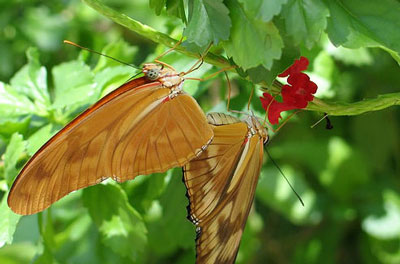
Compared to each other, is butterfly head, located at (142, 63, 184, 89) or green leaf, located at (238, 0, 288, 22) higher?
green leaf, located at (238, 0, 288, 22)

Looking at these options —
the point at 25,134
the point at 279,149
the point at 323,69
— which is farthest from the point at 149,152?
the point at 279,149

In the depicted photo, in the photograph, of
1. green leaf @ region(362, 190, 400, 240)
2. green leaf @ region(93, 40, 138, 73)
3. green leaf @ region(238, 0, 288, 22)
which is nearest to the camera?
green leaf @ region(238, 0, 288, 22)

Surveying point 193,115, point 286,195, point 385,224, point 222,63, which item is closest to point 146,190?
point 193,115

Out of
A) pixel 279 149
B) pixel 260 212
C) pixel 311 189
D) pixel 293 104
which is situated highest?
pixel 293 104

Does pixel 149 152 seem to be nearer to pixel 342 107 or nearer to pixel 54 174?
pixel 54 174

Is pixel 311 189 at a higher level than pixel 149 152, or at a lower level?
lower

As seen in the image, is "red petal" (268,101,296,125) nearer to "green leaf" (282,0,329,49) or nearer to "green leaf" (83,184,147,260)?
"green leaf" (282,0,329,49)

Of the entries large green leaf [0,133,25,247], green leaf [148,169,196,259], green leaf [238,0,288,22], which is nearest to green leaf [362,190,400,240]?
green leaf [148,169,196,259]
